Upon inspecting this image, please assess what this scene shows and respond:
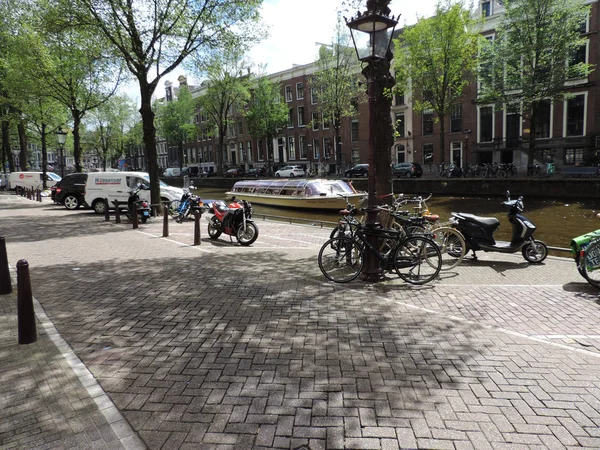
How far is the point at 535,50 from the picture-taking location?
26047 mm

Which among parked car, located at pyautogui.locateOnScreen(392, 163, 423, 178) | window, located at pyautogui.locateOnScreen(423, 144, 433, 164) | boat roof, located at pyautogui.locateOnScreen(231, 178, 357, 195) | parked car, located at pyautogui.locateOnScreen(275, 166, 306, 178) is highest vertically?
window, located at pyautogui.locateOnScreen(423, 144, 433, 164)

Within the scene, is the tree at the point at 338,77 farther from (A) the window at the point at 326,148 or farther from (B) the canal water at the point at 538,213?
(B) the canal water at the point at 538,213

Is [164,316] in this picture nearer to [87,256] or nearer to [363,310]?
[363,310]

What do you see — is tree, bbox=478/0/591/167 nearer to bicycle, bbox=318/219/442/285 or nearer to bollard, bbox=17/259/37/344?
bicycle, bbox=318/219/442/285

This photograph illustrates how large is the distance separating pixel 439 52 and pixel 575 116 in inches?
516

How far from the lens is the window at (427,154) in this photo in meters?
42.4

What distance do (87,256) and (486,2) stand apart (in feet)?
135

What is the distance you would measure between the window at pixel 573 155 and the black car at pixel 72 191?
33.9 meters

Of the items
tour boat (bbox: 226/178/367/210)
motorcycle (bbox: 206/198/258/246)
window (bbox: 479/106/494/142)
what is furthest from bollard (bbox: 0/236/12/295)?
window (bbox: 479/106/494/142)

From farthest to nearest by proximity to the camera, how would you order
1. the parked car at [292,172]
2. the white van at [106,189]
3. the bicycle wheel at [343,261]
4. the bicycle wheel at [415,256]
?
the parked car at [292,172] → the white van at [106,189] → the bicycle wheel at [343,261] → the bicycle wheel at [415,256]

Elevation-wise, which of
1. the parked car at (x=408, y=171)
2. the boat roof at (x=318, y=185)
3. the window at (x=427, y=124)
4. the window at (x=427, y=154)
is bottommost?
the boat roof at (x=318, y=185)

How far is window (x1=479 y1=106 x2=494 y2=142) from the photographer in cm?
3744

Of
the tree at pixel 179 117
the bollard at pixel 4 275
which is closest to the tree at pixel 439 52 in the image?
the bollard at pixel 4 275

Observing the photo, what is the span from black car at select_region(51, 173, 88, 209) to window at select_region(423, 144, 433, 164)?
31.7 m
